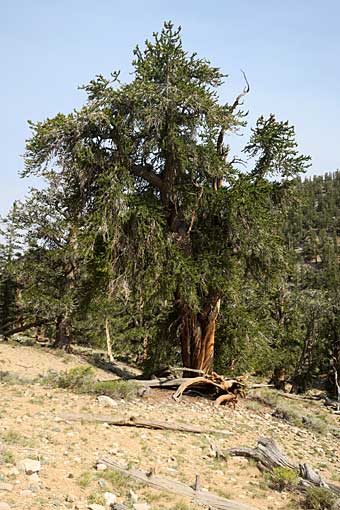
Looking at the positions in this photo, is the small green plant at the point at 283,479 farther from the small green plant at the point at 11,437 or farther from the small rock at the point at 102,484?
the small green plant at the point at 11,437

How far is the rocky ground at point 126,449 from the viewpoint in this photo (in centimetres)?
557

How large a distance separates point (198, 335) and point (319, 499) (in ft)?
28.9

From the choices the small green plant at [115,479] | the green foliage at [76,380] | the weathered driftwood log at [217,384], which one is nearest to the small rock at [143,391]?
the weathered driftwood log at [217,384]

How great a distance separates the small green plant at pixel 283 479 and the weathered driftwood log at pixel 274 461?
16cm

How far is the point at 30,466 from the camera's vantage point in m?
5.84

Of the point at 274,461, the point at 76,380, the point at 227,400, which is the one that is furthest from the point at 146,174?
the point at 274,461

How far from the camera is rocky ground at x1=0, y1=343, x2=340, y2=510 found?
557cm

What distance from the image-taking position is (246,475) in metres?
7.14

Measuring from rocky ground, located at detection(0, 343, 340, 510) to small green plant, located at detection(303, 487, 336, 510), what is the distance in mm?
223

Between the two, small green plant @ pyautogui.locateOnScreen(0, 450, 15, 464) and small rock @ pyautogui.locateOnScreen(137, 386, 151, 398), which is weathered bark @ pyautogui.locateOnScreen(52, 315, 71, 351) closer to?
small rock @ pyautogui.locateOnScreen(137, 386, 151, 398)

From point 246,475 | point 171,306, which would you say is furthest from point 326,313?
point 246,475

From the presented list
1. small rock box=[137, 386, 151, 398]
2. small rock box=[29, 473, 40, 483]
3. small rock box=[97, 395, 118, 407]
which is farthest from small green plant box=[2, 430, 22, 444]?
small rock box=[137, 386, 151, 398]

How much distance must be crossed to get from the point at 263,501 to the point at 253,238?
841 cm

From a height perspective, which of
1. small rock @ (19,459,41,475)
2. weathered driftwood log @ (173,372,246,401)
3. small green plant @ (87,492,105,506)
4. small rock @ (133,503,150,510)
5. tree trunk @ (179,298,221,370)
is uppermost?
tree trunk @ (179,298,221,370)
